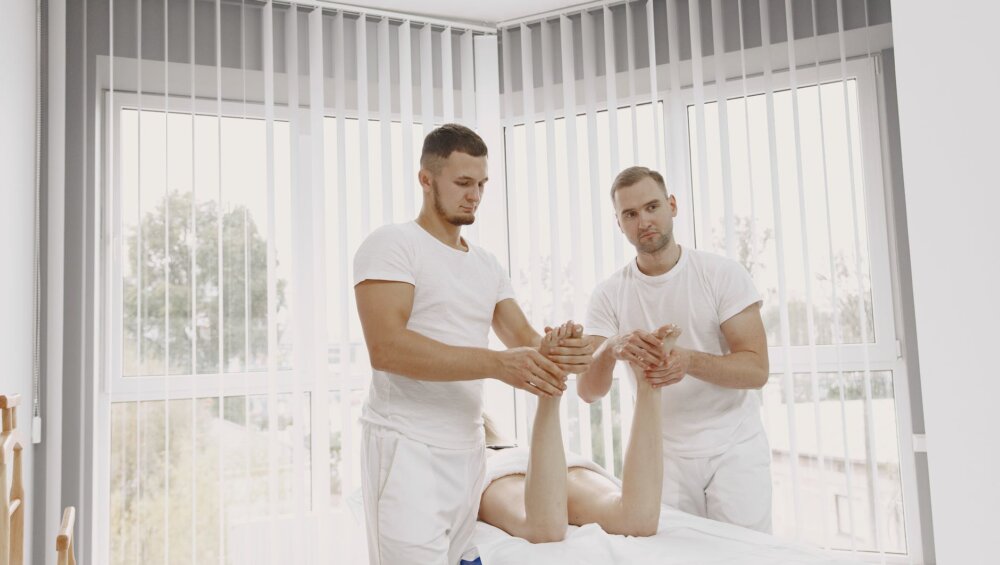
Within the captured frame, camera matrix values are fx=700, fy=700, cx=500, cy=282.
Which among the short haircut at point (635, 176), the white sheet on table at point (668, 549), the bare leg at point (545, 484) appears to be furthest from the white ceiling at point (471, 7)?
the white sheet on table at point (668, 549)

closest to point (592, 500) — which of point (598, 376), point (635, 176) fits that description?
point (598, 376)

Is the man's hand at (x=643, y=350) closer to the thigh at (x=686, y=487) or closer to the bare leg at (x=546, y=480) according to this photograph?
the bare leg at (x=546, y=480)

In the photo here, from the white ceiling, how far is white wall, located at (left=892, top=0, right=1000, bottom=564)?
11.1 feet

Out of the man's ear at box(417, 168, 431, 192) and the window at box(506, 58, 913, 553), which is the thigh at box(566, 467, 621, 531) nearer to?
the man's ear at box(417, 168, 431, 192)

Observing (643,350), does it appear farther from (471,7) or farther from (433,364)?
(471,7)

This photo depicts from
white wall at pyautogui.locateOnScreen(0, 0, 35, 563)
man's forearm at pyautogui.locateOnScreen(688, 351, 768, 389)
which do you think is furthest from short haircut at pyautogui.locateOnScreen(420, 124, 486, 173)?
white wall at pyautogui.locateOnScreen(0, 0, 35, 563)

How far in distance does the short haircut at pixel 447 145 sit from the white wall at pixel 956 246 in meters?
1.70

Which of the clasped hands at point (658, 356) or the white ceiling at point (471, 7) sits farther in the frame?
the white ceiling at point (471, 7)

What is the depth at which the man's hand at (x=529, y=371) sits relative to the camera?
1564 millimetres

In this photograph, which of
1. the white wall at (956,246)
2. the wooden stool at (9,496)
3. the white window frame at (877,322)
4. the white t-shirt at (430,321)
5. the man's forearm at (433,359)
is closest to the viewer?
the white wall at (956,246)

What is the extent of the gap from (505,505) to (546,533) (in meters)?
0.22

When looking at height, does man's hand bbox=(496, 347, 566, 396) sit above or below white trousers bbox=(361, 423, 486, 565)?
above

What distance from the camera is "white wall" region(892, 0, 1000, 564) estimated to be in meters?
0.11

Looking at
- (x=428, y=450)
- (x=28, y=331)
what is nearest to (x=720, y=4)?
(x=428, y=450)
